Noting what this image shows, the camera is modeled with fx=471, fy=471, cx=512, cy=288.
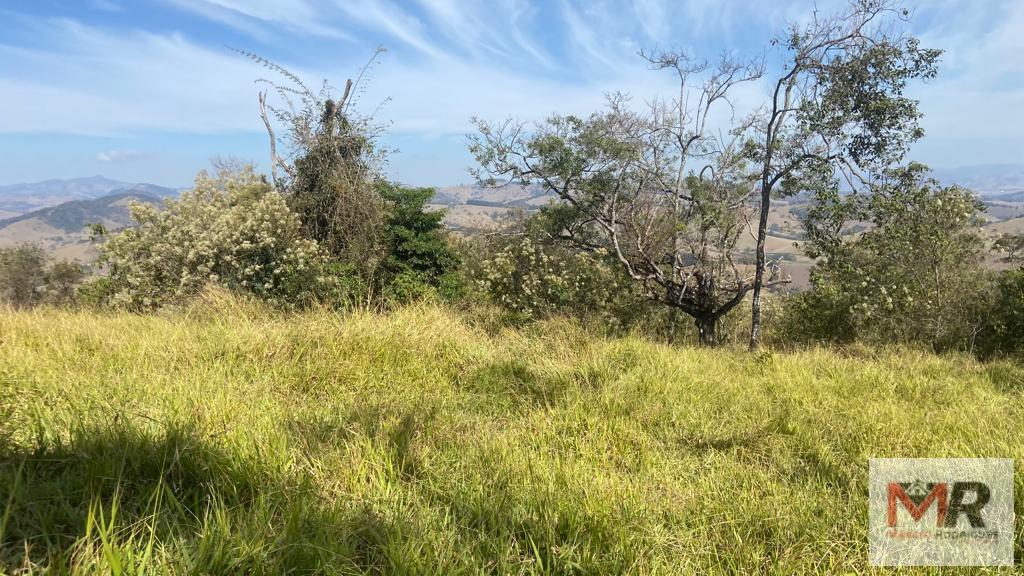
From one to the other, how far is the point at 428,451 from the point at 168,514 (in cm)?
113

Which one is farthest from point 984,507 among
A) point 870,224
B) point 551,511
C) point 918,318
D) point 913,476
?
point 918,318

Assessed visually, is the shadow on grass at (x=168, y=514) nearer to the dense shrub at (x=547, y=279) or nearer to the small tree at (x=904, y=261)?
the dense shrub at (x=547, y=279)

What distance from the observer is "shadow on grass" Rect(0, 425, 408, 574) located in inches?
59.2

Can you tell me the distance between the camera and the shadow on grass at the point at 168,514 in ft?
4.93

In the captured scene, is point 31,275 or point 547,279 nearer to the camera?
point 547,279

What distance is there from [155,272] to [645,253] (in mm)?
10595

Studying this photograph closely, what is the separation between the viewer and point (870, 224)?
849cm

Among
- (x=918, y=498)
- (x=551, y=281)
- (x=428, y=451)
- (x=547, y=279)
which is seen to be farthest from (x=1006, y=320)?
(x=428, y=451)

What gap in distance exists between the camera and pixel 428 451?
2512 mm

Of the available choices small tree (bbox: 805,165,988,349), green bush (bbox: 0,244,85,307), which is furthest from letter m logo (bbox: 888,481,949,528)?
green bush (bbox: 0,244,85,307)

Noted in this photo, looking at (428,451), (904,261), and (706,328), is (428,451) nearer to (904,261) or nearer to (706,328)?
(706,328)

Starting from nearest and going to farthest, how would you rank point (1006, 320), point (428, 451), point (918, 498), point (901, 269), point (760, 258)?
1. point (918, 498)
2. point (428, 451)
3. point (901, 269)
4. point (760, 258)
5. point (1006, 320)

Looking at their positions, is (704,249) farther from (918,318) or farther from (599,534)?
(599,534)

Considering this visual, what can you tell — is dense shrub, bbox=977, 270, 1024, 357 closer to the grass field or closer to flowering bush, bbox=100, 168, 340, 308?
the grass field
